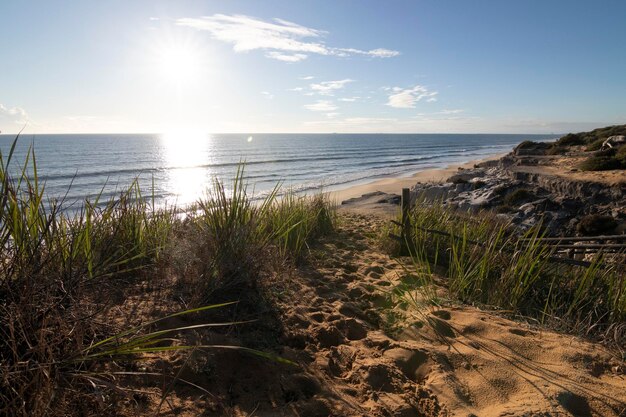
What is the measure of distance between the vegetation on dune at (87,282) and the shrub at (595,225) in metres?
8.56

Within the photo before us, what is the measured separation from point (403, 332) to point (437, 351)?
0.43m

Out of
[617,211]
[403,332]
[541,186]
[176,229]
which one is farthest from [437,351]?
[541,186]

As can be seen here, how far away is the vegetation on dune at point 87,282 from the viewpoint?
165cm

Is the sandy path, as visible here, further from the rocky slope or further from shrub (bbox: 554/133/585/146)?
shrub (bbox: 554/133/585/146)

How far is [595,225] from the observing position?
9570 mm

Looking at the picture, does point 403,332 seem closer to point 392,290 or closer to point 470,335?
point 470,335

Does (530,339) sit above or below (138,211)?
below

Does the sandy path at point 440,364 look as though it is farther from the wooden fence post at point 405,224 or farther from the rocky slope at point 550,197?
the rocky slope at point 550,197

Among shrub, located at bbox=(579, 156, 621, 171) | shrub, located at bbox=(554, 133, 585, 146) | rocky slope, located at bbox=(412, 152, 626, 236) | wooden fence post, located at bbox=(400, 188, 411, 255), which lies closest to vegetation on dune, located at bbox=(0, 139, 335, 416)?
wooden fence post, located at bbox=(400, 188, 411, 255)

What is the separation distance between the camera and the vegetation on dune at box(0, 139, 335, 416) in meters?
1.65

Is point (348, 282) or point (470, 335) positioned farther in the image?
point (348, 282)

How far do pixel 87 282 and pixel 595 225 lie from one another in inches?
453

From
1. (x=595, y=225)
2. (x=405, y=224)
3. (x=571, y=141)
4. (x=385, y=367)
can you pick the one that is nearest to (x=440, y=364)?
(x=385, y=367)

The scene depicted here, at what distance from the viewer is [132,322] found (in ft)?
8.74
